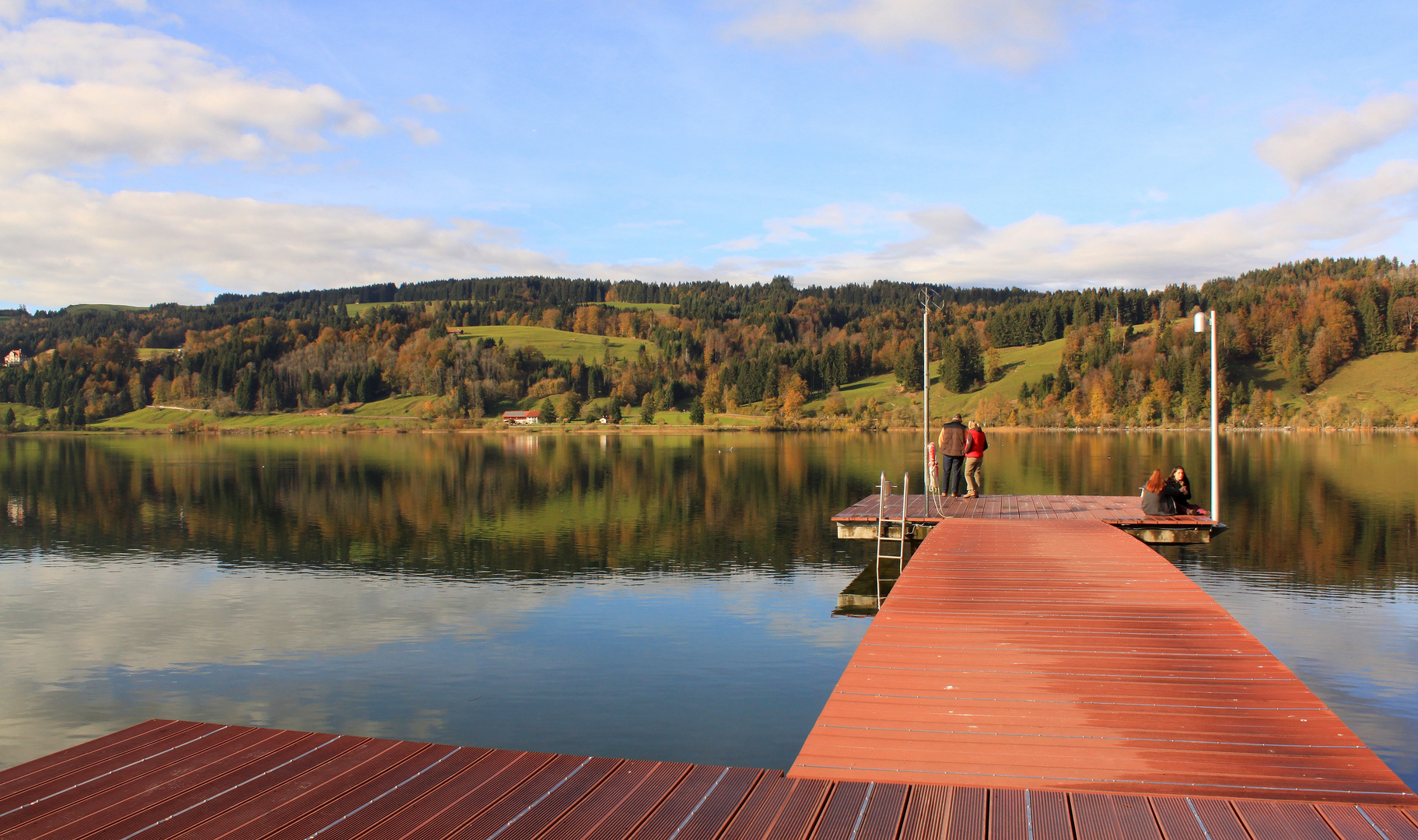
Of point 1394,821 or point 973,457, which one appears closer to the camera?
point 1394,821

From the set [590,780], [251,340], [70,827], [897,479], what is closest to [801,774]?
[590,780]

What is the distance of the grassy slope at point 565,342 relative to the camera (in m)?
178

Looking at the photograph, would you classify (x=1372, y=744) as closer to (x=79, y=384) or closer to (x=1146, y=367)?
(x=1146, y=367)

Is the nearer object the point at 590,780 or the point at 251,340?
the point at 590,780

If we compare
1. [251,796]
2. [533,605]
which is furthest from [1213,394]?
[251,796]

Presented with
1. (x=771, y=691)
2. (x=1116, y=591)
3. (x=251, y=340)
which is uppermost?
(x=251, y=340)

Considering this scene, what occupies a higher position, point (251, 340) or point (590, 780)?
point (251, 340)

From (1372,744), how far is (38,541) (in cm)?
3497

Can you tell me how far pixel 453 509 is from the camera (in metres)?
37.1

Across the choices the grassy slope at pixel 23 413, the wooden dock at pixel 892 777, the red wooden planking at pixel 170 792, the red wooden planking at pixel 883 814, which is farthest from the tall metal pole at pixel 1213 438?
the grassy slope at pixel 23 413

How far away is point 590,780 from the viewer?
5.94 metres

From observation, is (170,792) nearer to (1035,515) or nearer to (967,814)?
(967,814)

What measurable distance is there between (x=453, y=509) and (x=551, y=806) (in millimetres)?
33048

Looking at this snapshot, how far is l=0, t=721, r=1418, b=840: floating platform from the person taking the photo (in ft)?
16.5
